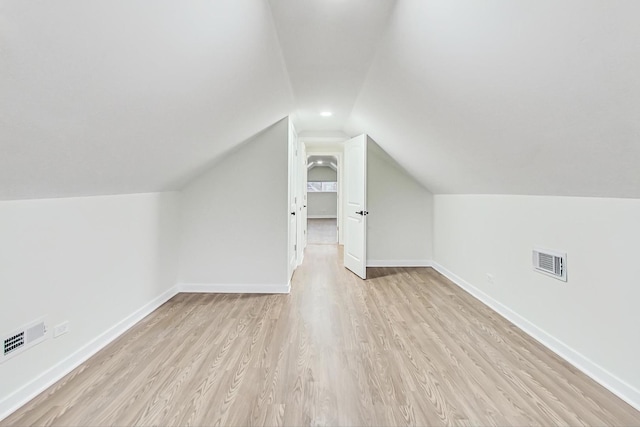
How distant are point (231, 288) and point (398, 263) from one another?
8.59 ft

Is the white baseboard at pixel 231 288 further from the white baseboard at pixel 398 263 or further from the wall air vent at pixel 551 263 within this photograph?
the wall air vent at pixel 551 263

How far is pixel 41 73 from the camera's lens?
1.07 meters

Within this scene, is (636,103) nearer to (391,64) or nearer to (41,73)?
(391,64)

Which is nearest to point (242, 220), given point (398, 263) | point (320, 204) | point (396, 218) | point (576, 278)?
point (396, 218)

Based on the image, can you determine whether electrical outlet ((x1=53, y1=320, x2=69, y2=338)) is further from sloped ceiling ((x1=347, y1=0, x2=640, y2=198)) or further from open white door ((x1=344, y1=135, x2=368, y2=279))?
open white door ((x1=344, y1=135, x2=368, y2=279))

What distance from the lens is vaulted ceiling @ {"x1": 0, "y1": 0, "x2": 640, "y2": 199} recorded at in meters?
1.10

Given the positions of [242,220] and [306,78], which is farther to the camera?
[242,220]

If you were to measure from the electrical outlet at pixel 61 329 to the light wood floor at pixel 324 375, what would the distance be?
269 mm

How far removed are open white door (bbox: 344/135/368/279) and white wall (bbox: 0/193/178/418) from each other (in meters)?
2.51

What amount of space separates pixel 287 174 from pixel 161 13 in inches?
90.0

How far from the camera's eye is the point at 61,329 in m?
1.88

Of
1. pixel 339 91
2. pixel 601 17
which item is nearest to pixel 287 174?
pixel 339 91

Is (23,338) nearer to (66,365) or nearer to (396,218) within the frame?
(66,365)

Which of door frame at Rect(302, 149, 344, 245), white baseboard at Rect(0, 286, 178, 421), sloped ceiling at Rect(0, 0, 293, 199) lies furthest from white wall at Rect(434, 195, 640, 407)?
door frame at Rect(302, 149, 344, 245)
